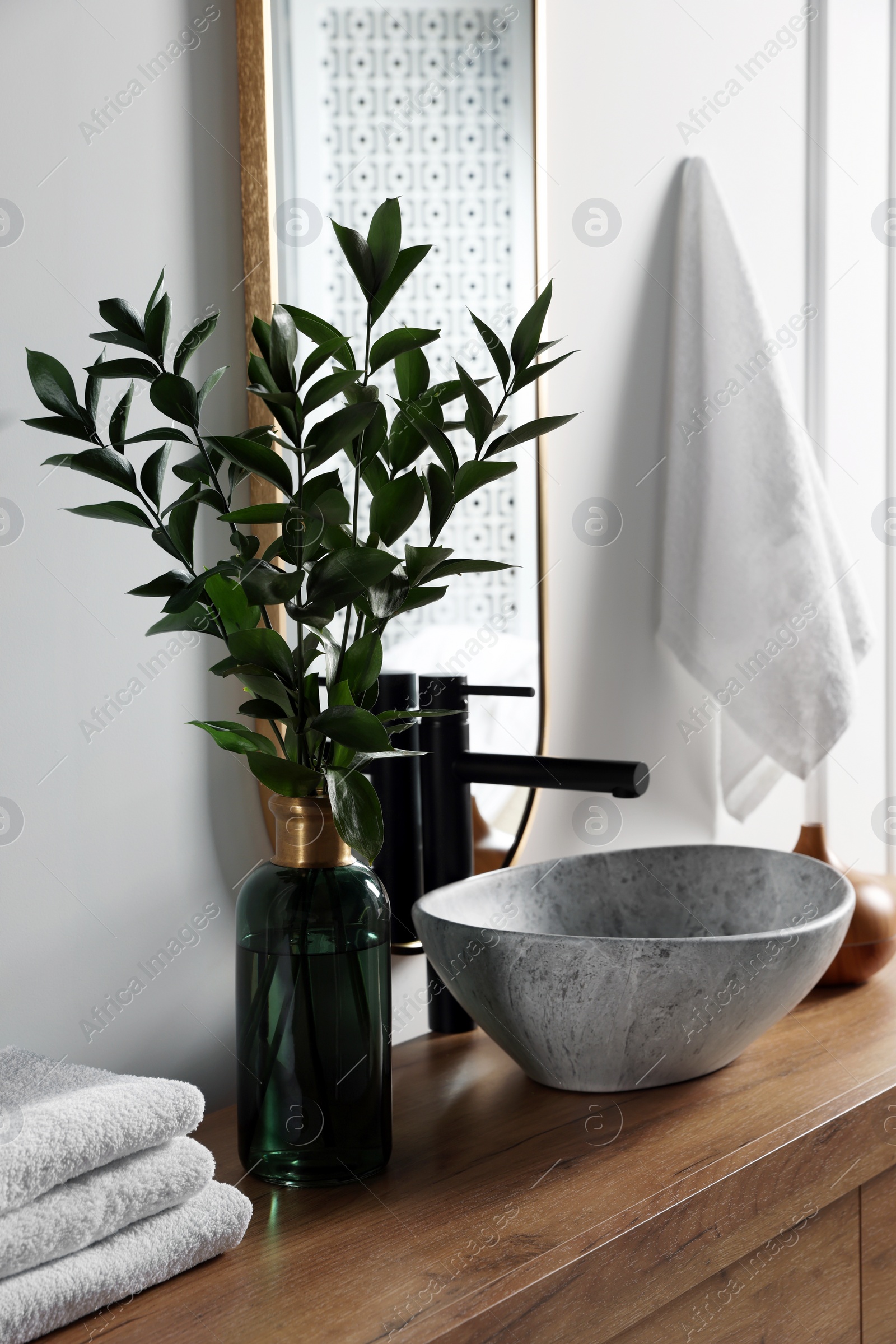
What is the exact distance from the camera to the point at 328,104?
0.91 m

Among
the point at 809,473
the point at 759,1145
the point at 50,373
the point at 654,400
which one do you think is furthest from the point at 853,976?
the point at 50,373

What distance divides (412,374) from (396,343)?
0.03 metres

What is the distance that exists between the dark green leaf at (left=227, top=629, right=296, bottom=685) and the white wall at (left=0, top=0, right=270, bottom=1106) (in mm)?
165

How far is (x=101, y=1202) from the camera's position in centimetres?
55

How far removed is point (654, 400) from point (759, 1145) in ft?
2.68

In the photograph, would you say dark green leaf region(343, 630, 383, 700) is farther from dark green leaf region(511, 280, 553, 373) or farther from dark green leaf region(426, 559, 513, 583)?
dark green leaf region(511, 280, 553, 373)

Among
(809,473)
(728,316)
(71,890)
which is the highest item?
(728,316)

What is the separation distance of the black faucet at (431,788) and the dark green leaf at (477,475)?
24cm

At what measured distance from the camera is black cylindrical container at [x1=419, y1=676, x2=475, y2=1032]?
0.95 meters

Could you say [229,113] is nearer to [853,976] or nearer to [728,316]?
[728,316]

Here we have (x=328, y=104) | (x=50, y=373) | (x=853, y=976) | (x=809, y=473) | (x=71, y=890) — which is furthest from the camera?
(x=809, y=473)

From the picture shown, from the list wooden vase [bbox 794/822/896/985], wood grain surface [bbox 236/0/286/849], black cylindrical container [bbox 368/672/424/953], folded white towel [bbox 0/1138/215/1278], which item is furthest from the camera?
wooden vase [bbox 794/822/896/985]

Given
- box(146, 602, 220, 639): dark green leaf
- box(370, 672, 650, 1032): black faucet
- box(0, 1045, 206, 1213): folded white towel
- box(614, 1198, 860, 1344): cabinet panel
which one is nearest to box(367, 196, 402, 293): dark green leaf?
box(146, 602, 220, 639): dark green leaf

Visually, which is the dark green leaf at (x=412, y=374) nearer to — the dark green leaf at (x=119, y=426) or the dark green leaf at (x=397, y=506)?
the dark green leaf at (x=397, y=506)
